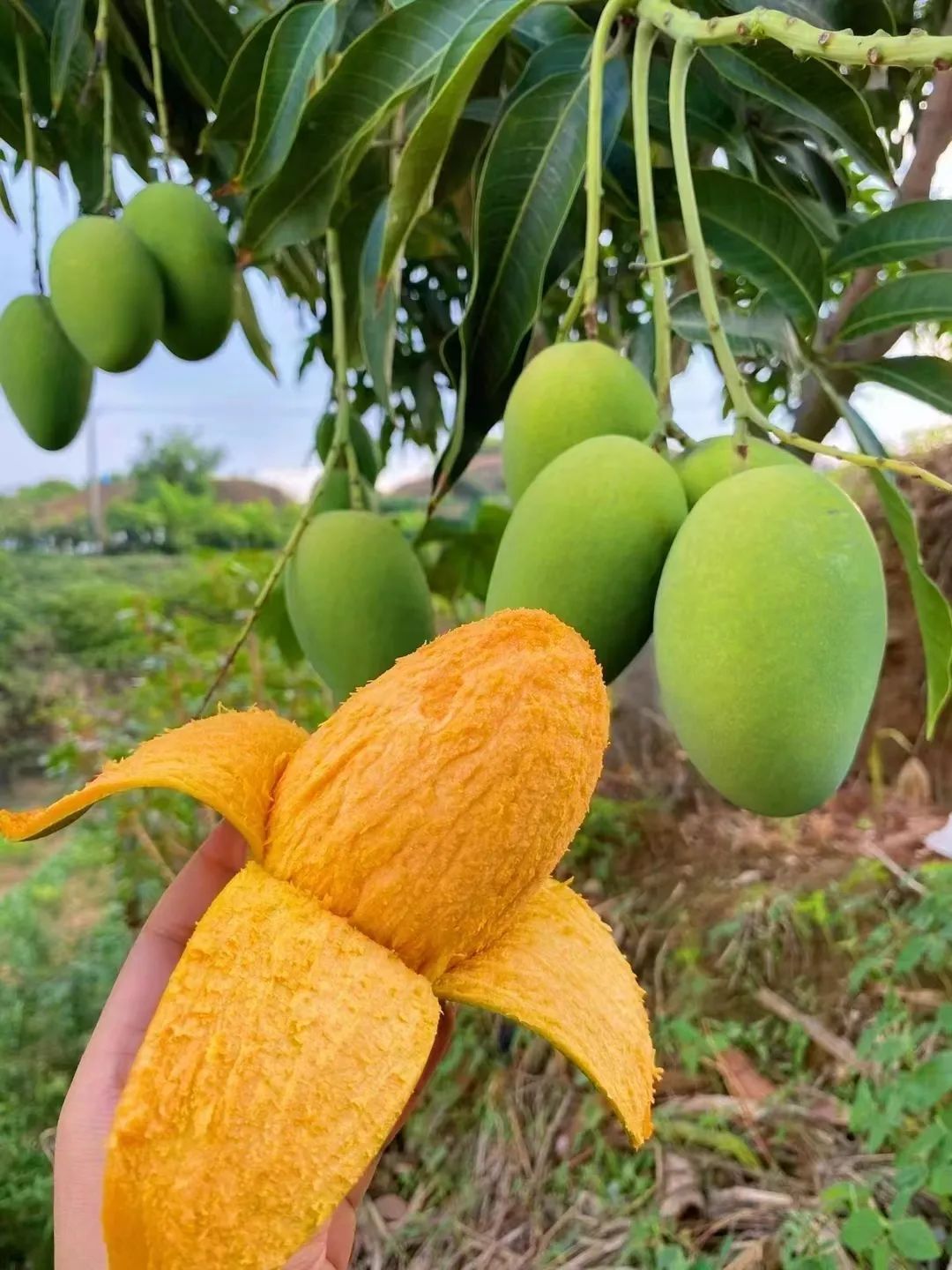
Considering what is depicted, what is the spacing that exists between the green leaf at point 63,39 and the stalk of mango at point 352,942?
0.65 metres

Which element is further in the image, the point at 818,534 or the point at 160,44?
the point at 160,44

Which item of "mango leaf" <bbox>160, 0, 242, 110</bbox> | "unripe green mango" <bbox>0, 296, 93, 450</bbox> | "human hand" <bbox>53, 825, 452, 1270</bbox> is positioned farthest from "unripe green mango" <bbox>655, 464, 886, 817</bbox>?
"mango leaf" <bbox>160, 0, 242, 110</bbox>

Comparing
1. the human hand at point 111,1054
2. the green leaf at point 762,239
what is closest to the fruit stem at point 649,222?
the green leaf at point 762,239

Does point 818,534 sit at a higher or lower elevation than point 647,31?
lower

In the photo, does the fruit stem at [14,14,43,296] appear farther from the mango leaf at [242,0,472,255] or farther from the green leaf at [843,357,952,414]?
the green leaf at [843,357,952,414]

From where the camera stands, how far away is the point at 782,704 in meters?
0.47

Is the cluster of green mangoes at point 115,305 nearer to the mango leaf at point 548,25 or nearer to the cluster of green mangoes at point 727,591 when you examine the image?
the mango leaf at point 548,25

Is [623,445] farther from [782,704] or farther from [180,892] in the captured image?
[180,892]

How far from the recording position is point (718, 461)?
55 cm

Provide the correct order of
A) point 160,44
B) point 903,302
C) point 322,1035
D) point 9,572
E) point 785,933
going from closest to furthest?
point 322,1035 < point 903,302 < point 160,44 < point 785,933 < point 9,572

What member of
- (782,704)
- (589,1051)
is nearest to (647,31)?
(782,704)

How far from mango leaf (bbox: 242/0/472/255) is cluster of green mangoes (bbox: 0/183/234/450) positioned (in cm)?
10

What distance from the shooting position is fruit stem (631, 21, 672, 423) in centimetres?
57

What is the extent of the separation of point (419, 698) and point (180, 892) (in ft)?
0.67
